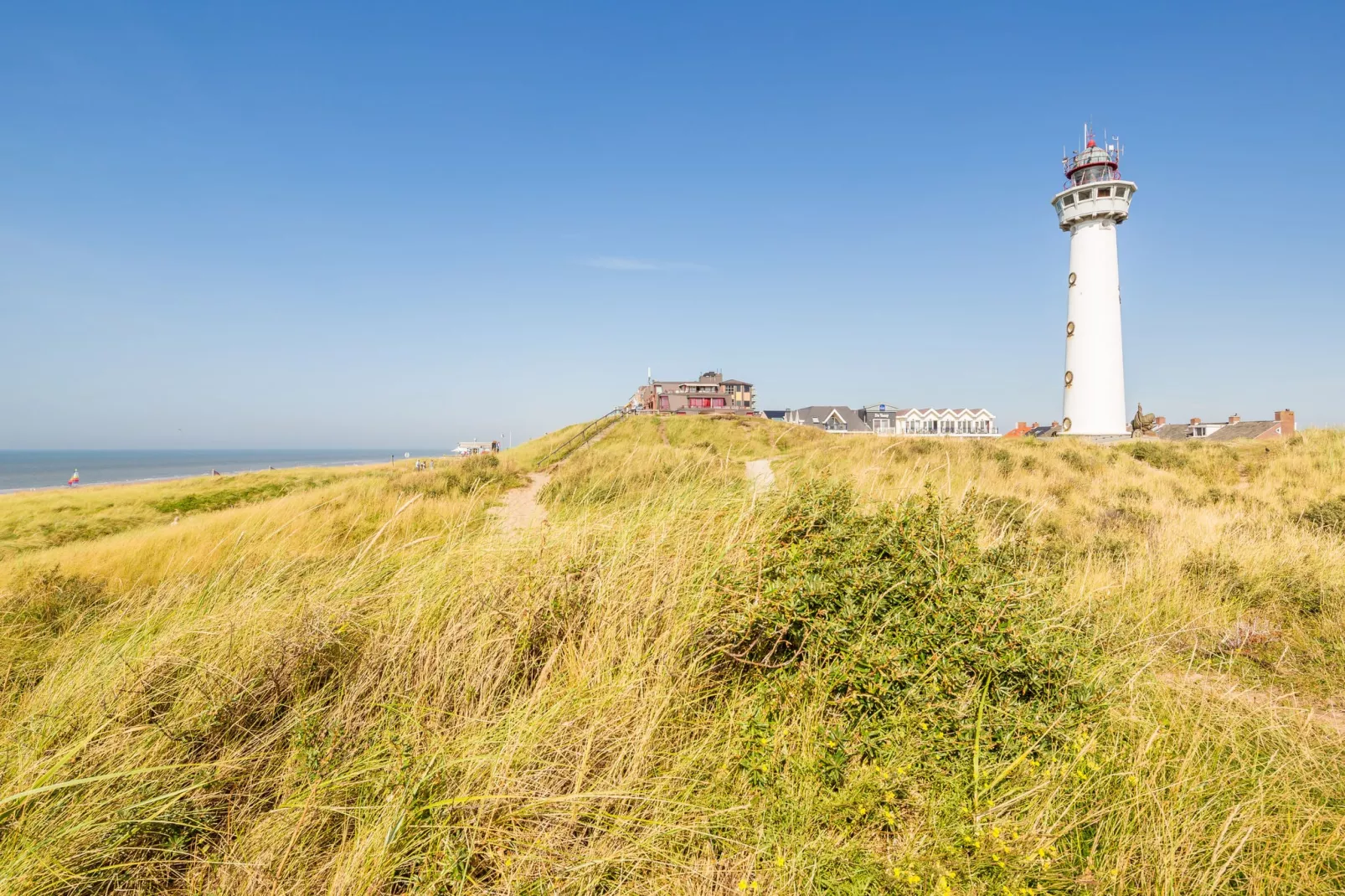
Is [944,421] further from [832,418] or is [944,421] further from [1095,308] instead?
[1095,308]

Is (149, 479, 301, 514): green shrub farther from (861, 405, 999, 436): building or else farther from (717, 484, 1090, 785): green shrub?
(861, 405, 999, 436): building

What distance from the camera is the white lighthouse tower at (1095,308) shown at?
85.3 feet

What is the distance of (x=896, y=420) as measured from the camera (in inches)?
3039

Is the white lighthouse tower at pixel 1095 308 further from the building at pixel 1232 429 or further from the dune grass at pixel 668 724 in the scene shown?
the dune grass at pixel 668 724

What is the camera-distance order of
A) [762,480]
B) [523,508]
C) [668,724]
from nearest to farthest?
[668,724] < [762,480] < [523,508]

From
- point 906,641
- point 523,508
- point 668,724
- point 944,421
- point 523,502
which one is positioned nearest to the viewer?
point 668,724

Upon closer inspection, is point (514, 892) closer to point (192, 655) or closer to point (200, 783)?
point (200, 783)

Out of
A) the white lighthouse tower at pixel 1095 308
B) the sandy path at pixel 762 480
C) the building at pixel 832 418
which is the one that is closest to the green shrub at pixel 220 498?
the sandy path at pixel 762 480

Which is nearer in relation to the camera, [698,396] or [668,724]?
[668,724]

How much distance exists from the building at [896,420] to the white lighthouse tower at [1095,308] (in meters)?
40.9

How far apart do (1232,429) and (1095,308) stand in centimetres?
2838

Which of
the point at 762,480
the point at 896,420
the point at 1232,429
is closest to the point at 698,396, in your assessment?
the point at 896,420

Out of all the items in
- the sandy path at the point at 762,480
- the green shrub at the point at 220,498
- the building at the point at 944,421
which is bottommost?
the green shrub at the point at 220,498

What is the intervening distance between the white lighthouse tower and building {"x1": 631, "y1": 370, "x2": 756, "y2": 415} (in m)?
26.0
